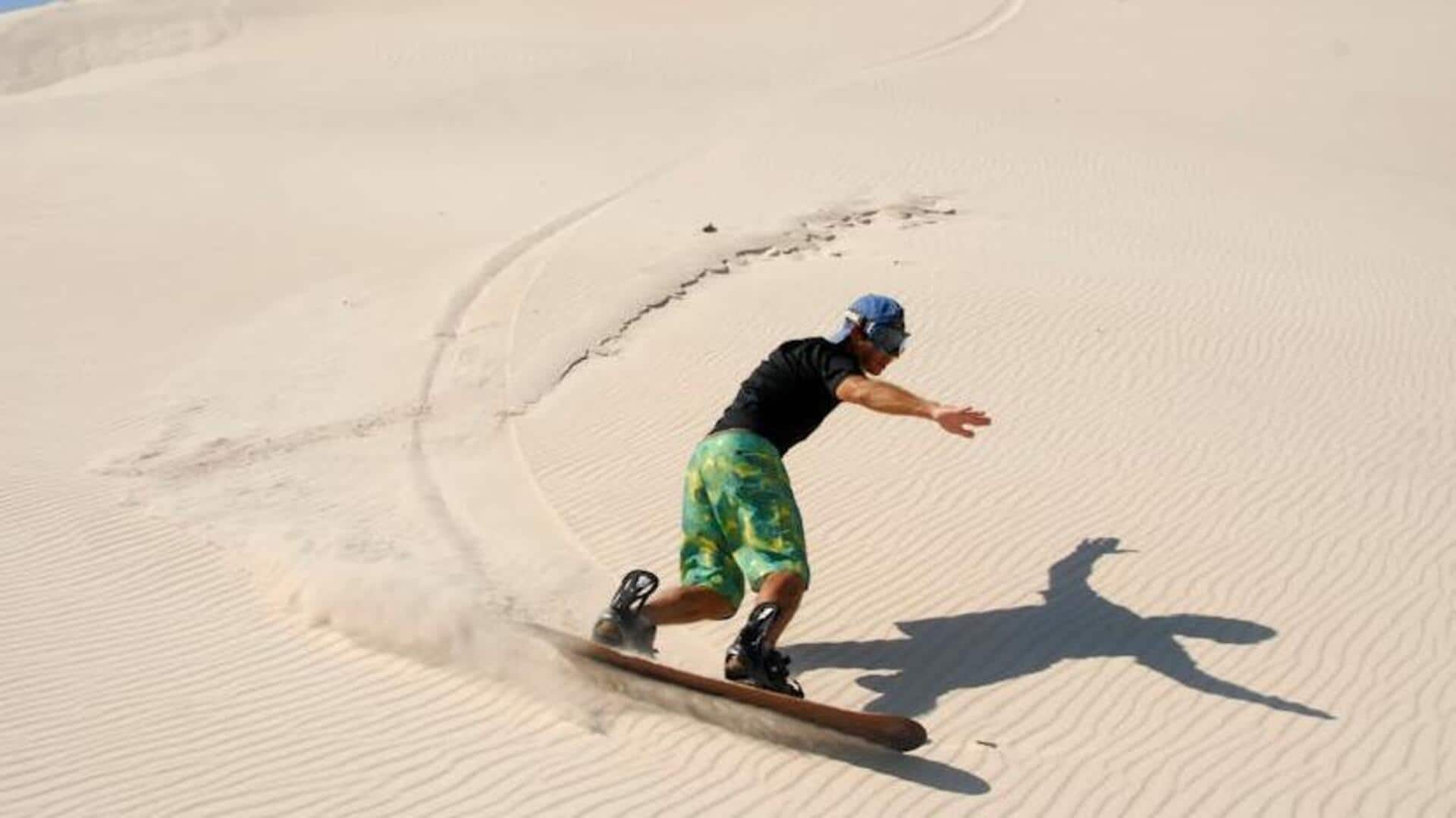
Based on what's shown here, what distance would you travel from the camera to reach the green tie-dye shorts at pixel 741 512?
6.70 meters

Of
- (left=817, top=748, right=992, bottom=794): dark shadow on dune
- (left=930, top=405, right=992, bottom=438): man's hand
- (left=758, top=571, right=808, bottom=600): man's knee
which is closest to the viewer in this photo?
(left=930, top=405, right=992, bottom=438): man's hand

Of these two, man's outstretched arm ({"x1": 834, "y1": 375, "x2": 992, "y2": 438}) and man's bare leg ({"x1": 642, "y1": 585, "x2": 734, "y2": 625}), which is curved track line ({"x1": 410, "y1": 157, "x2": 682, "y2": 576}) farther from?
man's outstretched arm ({"x1": 834, "y1": 375, "x2": 992, "y2": 438})

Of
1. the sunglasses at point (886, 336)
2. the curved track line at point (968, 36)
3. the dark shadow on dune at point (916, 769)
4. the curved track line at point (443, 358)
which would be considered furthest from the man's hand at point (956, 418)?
the curved track line at point (968, 36)

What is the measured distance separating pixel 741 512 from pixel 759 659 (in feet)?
2.22

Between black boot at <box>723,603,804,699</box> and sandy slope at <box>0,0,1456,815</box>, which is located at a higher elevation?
black boot at <box>723,603,804,699</box>

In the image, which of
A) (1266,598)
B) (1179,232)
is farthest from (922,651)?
(1179,232)

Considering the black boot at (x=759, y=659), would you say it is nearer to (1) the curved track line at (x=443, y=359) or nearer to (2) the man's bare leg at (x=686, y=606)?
(2) the man's bare leg at (x=686, y=606)

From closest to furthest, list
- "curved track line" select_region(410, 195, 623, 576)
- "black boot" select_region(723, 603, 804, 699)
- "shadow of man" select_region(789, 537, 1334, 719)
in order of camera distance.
→ 1. "black boot" select_region(723, 603, 804, 699)
2. "shadow of man" select_region(789, 537, 1334, 719)
3. "curved track line" select_region(410, 195, 623, 576)

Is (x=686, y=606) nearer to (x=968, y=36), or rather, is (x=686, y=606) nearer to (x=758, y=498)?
(x=758, y=498)

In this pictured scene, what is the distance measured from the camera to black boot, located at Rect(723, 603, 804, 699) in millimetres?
6387

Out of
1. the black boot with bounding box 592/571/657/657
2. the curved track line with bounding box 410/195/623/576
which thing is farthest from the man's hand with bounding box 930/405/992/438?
the curved track line with bounding box 410/195/623/576

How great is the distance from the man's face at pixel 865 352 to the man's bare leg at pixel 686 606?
124cm

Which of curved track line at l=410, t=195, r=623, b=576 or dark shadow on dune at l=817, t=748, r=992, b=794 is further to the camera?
curved track line at l=410, t=195, r=623, b=576

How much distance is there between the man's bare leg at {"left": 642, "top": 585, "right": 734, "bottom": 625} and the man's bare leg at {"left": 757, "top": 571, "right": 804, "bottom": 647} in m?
0.34
